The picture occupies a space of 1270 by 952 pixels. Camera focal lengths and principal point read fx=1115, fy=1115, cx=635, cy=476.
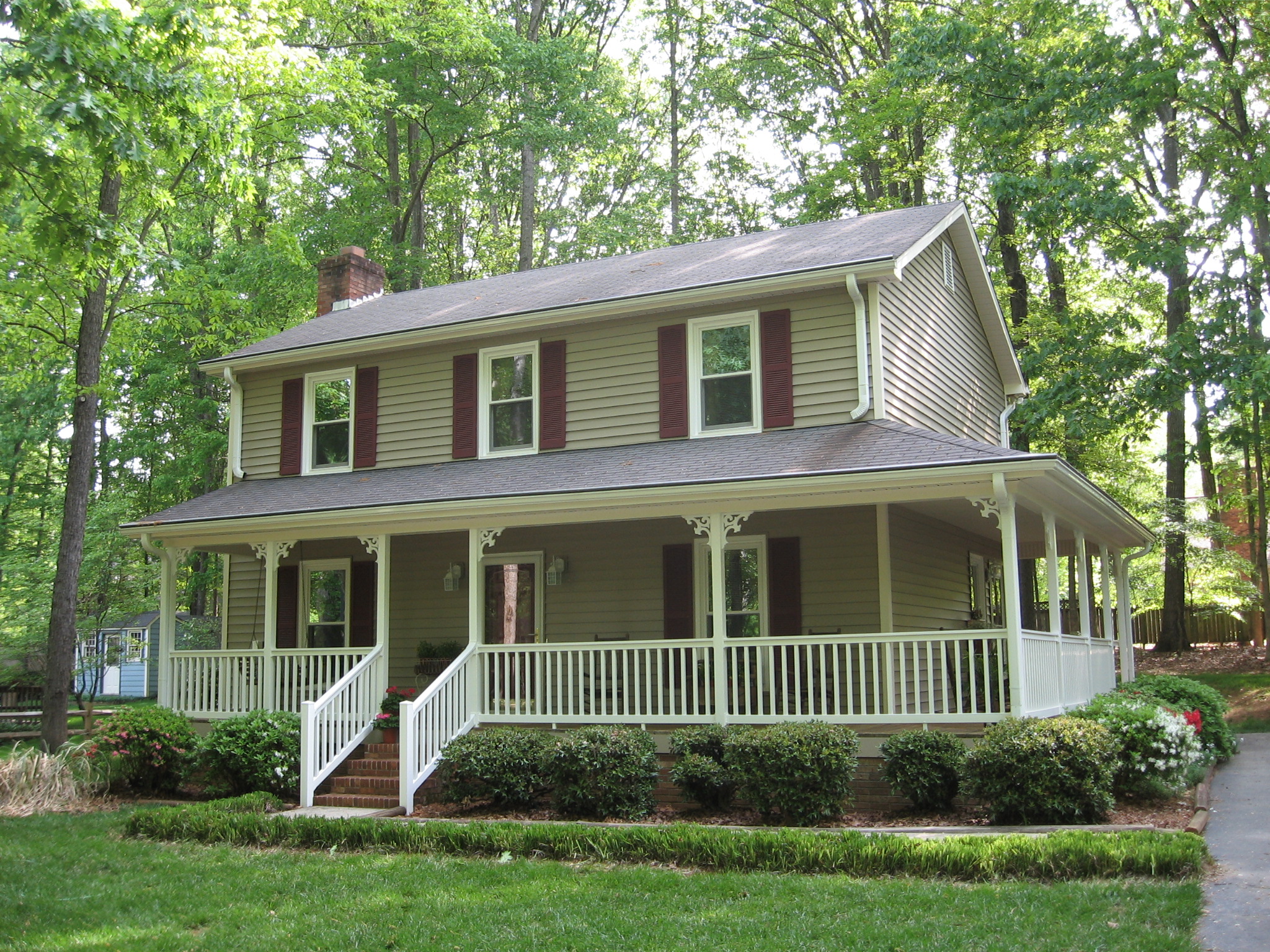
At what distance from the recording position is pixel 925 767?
392 inches

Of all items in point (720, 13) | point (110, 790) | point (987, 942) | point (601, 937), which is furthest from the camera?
point (720, 13)

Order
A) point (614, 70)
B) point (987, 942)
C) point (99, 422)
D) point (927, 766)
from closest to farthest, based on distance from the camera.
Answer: point (987, 942) → point (927, 766) → point (614, 70) → point (99, 422)

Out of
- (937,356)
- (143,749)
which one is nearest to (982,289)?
(937,356)

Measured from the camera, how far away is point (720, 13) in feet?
102

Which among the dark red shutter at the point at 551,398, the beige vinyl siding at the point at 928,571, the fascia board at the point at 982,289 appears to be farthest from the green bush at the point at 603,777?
the fascia board at the point at 982,289

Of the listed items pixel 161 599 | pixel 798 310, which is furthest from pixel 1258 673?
pixel 161 599

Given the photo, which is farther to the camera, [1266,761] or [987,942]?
[1266,761]

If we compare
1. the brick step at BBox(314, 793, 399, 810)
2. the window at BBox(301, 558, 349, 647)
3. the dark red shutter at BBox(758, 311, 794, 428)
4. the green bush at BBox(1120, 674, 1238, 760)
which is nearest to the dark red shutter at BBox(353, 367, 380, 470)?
the window at BBox(301, 558, 349, 647)

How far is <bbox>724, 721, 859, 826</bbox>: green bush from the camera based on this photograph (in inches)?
386

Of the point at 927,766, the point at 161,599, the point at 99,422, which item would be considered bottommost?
the point at 927,766

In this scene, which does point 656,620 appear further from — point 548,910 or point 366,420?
point 548,910

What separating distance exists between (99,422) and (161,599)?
27.4 m

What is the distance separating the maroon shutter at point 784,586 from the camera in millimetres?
13180

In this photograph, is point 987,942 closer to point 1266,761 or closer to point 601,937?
point 601,937
